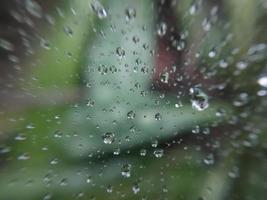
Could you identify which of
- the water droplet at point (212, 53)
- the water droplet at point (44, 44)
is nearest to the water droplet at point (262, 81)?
the water droplet at point (212, 53)

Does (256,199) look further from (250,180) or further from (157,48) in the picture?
(157,48)

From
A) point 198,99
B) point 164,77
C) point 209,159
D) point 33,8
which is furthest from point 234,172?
point 33,8

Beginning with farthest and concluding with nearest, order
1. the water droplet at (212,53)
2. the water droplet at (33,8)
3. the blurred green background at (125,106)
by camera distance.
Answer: the water droplet at (212,53) < the water droplet at (33,8) < the blurred green background at (125,106)

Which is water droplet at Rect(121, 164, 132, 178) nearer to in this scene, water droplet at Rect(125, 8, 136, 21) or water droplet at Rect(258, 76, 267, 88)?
water droplet at Rect(125, 8, 136, 21)

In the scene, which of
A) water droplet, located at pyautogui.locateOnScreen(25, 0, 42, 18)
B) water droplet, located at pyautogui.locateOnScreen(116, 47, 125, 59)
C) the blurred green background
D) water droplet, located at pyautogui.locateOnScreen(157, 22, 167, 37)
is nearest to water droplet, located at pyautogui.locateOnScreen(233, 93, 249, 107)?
the blurred green background

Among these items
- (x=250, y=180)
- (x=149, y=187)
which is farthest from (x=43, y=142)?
(x=250, y=180)

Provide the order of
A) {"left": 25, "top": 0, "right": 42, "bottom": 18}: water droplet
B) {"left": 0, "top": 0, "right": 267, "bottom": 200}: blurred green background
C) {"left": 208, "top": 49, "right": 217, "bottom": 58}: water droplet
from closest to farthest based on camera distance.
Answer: {"left": 0, "top": 0, "right": 267, "bottom": 200}: blurred green background, {"left": 25, "top": 0, "right": 42, "bottom": 18}: water droplet, {"left": 208, "top": 49, "right": 217, "bottom": 58}: water droplet

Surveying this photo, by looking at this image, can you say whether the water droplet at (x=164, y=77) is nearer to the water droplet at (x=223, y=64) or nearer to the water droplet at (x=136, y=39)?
the water droplet at (x=136, y=39)
